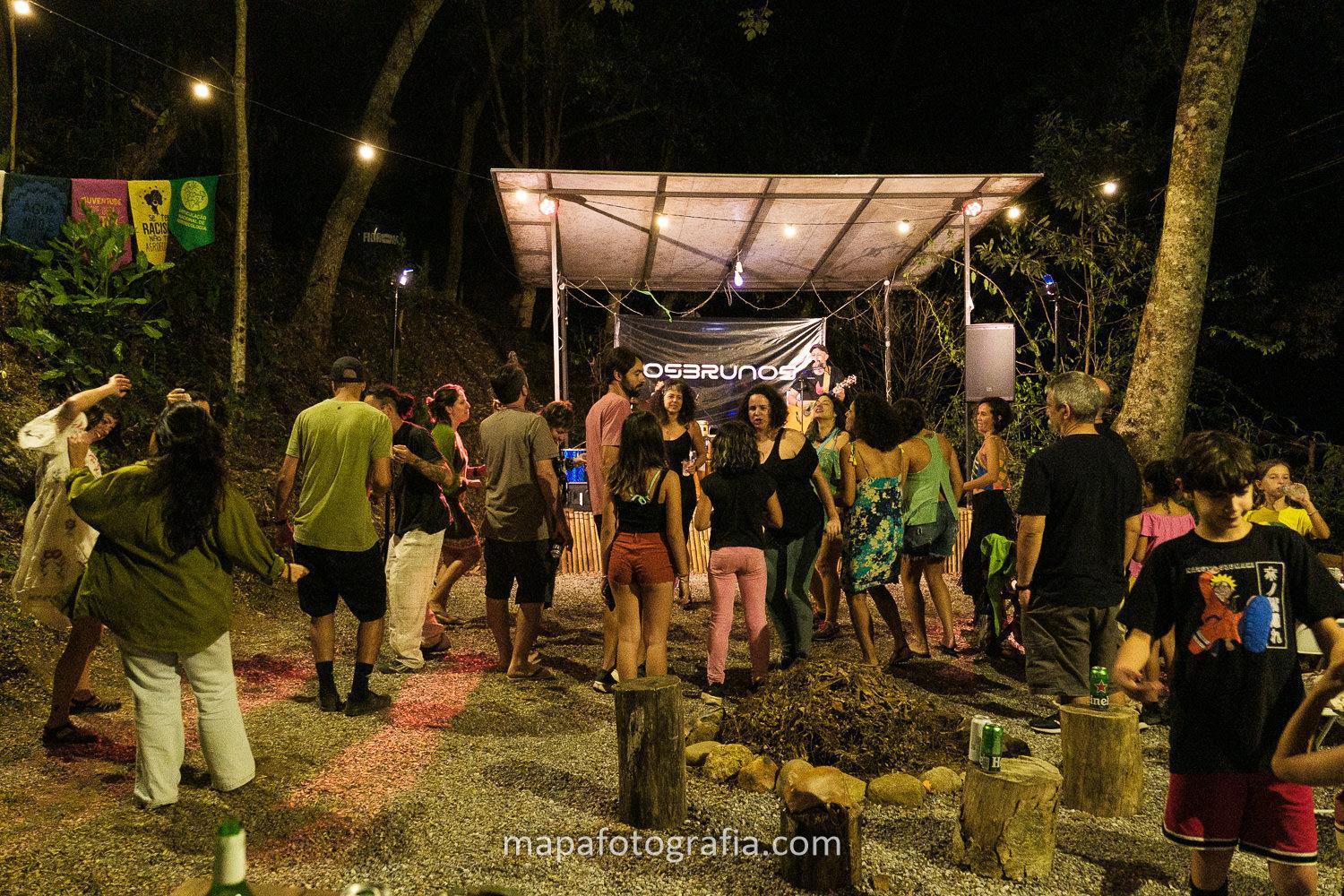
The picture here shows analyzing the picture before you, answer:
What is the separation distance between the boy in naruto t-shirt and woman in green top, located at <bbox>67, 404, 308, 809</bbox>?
3.24 meters

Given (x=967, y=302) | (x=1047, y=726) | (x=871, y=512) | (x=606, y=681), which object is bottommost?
(x=1047, y=726)

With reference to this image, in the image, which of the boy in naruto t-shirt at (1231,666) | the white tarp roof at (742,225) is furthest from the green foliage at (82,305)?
the boy in naruto t-shirt at (1231,666)

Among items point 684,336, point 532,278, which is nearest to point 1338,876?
point 684,336

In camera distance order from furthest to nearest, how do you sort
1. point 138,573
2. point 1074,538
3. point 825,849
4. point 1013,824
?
point 1074,538 → point 138,573 → point 1013,824 → point 825,849

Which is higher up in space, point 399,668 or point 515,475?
point 515,475

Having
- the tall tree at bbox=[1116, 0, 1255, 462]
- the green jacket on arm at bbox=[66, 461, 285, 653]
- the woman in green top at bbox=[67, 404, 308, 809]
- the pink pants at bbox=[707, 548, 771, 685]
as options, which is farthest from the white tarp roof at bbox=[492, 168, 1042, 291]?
the green jacket on arm at bbox=[66, 461, 285, 653]

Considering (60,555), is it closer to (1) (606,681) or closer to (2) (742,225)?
(1) (606,681)

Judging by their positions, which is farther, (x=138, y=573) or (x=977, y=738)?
(x=138, y=573)

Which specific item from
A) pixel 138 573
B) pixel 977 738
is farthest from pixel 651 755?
pixel 138 573

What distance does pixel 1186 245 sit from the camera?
26.4 ft

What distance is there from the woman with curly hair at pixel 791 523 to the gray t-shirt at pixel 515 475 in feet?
4.26

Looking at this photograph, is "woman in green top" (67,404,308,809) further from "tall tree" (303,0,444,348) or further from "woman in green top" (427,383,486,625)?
"tall tree" (303,0,444,348)

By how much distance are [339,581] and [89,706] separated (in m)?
1.44

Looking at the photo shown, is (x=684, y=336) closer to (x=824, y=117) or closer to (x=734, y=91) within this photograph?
(x=734, y=91)
